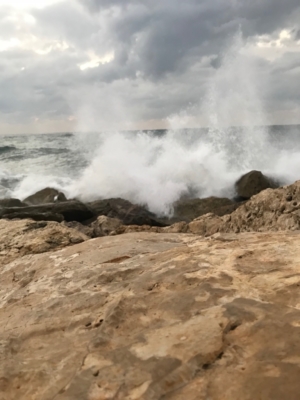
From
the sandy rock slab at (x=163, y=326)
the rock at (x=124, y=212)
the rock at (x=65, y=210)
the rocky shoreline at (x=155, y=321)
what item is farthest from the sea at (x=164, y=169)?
the sandy rock slab at (x=163, y=326)

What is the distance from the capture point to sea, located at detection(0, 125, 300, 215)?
12.4 metres

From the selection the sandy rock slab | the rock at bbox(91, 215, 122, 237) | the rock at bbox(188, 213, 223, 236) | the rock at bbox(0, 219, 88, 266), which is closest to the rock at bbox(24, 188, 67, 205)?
the rock at bbox(91, 215, 122, 237)

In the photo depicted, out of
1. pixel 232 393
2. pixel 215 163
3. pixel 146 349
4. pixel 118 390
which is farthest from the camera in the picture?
pixel 215 163

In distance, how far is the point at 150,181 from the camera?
1260 centimetres

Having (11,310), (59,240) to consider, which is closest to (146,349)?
(11,310)

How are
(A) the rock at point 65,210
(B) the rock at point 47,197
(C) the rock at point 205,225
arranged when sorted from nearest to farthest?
(C) the rock at point 205,225 → (A) the rock at point 65,210 → (B) the rock at point 47,197

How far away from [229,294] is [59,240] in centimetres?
287

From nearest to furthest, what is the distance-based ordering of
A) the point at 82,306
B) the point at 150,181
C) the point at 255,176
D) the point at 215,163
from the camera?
the point at 82,306, the point at 255,176, the point at 150,181, the point at 215,163

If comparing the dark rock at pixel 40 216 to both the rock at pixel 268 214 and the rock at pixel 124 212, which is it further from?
the rock at pixel 268 214

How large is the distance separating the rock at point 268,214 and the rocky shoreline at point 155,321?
1279mm

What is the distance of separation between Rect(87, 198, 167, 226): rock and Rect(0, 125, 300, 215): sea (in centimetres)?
138

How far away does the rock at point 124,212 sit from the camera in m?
9.03

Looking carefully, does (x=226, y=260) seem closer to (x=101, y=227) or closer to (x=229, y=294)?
(x=229, y=294)

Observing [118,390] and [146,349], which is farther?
[146,349]
